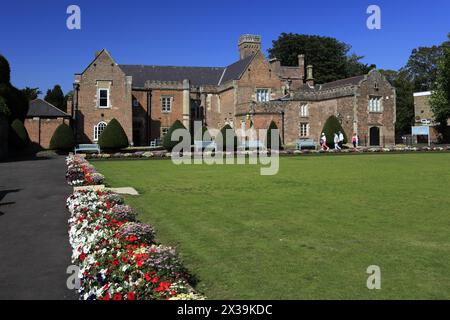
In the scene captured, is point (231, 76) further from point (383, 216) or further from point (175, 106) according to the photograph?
point (383, 216)

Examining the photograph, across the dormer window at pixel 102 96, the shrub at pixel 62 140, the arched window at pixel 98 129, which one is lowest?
the shrub at pixel 62 140

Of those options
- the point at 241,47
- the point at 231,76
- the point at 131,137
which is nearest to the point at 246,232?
the point at 131,137

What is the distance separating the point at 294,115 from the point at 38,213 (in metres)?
44.7

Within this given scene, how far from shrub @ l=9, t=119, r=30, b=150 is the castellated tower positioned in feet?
124

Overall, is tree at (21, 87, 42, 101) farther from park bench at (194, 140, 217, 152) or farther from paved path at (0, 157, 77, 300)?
paved path at (0, 157, 77, 300)

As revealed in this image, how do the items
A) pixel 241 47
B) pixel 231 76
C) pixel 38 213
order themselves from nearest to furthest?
pixel 38 213
pixel 231 76
pixel 241 47

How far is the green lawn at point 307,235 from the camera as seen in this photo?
6.64 metres

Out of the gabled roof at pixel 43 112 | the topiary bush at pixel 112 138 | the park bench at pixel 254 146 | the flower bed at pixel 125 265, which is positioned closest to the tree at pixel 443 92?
the park bench at pixel 254 146

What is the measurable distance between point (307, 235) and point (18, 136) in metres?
37.9

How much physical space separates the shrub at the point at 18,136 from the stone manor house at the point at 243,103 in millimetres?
7857

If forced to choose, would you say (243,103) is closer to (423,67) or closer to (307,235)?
(307,235)

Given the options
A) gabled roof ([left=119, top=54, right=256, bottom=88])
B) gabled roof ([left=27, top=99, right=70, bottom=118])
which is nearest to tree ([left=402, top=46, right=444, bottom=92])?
gabled roof ([left=119, top=54, right=256, bottom=88])

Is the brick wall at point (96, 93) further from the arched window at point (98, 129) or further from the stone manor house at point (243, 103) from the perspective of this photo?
the arched window at point (98, 129)
